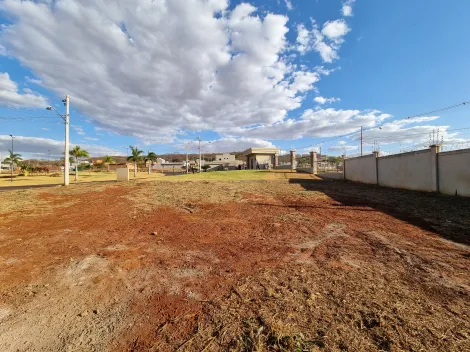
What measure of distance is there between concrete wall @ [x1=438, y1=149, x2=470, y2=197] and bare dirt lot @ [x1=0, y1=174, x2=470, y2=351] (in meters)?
6.21

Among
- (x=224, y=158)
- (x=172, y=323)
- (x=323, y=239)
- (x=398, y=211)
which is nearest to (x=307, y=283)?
(x=172, y=323)

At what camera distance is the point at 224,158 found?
83.7 m

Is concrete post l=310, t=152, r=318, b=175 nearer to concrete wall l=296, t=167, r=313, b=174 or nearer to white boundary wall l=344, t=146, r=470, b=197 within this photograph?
concrete wall l=296, t=167, r=313, b=174

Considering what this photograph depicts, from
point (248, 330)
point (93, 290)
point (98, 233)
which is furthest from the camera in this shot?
point (98, 233)

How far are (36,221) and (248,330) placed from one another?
828cm

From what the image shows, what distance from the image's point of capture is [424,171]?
13523 mm

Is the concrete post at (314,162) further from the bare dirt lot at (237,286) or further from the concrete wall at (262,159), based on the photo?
the bare dirt lot at (237,286)

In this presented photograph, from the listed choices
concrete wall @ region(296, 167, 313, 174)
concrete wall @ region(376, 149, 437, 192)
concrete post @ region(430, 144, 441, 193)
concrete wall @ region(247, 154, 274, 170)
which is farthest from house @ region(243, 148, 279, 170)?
concrete post @ region(430, 144, 441, 193)

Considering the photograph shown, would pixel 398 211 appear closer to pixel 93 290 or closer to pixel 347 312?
pixel 347 312

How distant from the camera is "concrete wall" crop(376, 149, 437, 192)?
13.2m

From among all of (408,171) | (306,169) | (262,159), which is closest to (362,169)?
(408,171)

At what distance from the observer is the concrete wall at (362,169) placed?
752 inches

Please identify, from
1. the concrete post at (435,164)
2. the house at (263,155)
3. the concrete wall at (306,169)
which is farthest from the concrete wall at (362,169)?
the house at (263,155)

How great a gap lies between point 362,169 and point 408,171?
5977 mm
